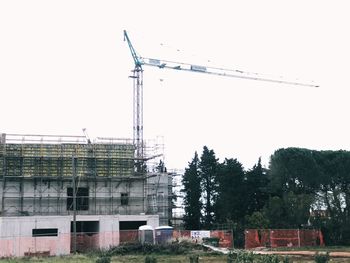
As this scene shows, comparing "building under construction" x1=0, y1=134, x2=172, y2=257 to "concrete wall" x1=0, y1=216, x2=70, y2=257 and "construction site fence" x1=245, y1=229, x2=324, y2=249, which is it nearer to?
"concrete wall" x1=0, y1=216, x2=70, y2=257

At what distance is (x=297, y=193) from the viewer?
234 ft

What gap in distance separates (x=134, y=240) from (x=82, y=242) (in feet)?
17.1

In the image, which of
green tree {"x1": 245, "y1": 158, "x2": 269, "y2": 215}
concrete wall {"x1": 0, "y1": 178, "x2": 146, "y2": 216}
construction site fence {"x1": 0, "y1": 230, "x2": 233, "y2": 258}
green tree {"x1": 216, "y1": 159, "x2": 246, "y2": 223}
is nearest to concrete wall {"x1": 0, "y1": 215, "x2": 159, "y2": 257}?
construction site fence {"x1": 0, "y1": 230, "x2": 233, "y2": 258}

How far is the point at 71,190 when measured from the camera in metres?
59.2

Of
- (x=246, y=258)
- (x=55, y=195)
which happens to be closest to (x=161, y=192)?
(x=55, y=195)

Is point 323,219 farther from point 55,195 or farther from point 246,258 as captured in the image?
point 246,258

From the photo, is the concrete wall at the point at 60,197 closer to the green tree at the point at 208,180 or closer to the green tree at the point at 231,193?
the green tree at the point at 231,193

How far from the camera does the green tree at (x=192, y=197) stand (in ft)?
274

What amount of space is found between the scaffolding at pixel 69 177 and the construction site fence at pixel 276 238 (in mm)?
11101

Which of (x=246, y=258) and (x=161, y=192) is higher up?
(x=161, y=192)

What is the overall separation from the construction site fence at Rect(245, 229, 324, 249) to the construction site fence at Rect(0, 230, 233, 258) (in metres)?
5.03

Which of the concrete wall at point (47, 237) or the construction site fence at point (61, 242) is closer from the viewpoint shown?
the construction site fence at point (61, 242)

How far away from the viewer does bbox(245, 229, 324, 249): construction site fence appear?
5666 cm

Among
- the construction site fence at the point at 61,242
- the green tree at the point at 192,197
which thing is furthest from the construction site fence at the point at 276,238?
the green tree at the point at 192,197
